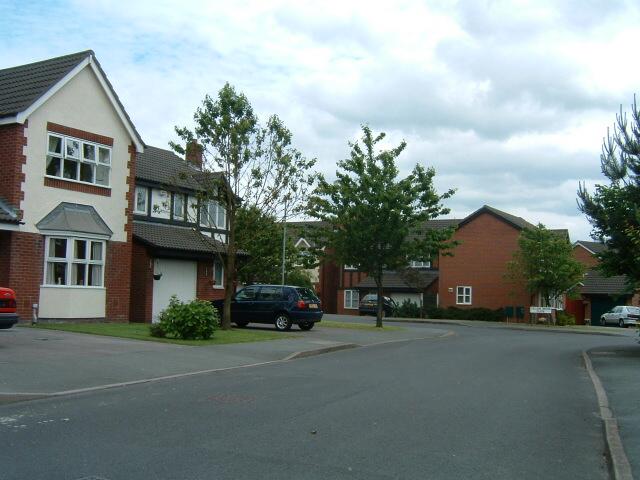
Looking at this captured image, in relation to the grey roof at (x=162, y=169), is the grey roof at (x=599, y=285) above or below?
below

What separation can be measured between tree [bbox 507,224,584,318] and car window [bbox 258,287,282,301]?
23618 millimetres

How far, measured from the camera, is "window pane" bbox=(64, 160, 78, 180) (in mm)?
23214

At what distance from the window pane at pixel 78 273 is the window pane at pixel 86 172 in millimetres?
2805

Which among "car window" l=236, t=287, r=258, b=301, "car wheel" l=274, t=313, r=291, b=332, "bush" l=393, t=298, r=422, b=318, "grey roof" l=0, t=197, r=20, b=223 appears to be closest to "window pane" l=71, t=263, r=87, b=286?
"grey roof" l=0, t=197, r=20, b=223

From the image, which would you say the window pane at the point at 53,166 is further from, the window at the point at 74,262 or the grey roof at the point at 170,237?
the grey roof at the point at 170,237

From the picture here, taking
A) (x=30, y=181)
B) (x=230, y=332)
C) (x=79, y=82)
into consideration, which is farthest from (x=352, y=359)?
(x=79, y=82)

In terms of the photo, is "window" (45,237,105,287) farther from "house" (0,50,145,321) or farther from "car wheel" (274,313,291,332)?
"car wheel" (274,313,291,332)

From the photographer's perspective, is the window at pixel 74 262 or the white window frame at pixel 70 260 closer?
the white window frame at pixel 70 260

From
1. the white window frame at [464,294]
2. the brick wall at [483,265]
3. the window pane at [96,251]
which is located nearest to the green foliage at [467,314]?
the brick wall at [483,265]

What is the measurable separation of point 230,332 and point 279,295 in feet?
13.6

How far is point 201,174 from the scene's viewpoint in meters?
24.0

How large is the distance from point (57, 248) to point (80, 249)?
875mm

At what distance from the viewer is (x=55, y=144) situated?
74.8 feet

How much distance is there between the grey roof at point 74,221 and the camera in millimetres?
22312
